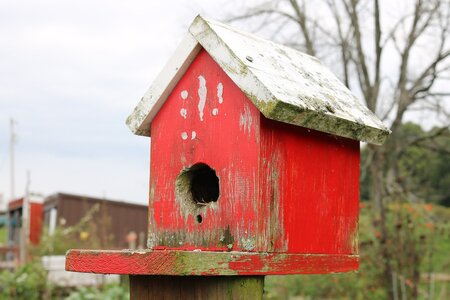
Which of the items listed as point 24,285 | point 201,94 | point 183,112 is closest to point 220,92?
point 201,94

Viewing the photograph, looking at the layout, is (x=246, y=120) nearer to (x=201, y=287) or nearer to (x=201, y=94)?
(x=201, y=94)

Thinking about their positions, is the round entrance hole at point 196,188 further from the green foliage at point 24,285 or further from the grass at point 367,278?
the green foliage at point 24,285

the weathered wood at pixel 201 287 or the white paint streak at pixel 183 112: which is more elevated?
the white paint streak at pixel 183 112

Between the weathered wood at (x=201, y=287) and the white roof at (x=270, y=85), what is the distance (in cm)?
61

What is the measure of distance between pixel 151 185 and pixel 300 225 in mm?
668

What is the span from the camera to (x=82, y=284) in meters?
10.5

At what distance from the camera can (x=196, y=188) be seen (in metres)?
2.99

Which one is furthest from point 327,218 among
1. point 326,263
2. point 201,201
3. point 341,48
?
point 341,48

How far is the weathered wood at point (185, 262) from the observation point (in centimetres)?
232

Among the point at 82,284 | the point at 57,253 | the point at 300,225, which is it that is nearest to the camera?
the point at 300,225

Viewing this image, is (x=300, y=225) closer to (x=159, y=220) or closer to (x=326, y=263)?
(x=326, y=263)

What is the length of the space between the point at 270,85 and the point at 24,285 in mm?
7948

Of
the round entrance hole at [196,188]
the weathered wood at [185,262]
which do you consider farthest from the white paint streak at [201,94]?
the weathered wood at [185,262]

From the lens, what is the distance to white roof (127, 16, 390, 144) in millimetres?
2623
